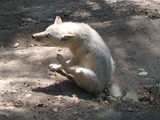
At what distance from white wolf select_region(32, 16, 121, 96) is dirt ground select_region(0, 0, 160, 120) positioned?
23cm

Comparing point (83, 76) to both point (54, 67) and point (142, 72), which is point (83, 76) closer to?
point (54, 67)

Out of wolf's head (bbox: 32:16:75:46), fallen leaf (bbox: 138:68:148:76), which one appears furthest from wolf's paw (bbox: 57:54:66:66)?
fallen leaf (bbox: 138:68:148:76)

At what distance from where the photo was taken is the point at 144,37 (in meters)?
7.48

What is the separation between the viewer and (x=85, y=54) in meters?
5.52

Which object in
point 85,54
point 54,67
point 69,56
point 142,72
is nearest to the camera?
point 85,54

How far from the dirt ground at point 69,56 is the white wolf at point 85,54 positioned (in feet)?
0.77

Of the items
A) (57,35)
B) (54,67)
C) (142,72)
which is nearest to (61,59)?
(57,35)

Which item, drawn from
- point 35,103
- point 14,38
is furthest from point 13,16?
point 35,103

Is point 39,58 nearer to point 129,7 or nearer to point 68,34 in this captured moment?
point 68,34

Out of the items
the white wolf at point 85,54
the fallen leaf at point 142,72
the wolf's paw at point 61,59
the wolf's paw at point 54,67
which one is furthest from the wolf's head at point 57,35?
the fallen leaf at point 142,72

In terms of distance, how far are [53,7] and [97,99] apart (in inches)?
182

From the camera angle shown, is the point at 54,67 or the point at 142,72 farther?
the point at 142,72

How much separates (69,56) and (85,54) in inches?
39.5

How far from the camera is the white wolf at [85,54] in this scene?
5.42 meters
